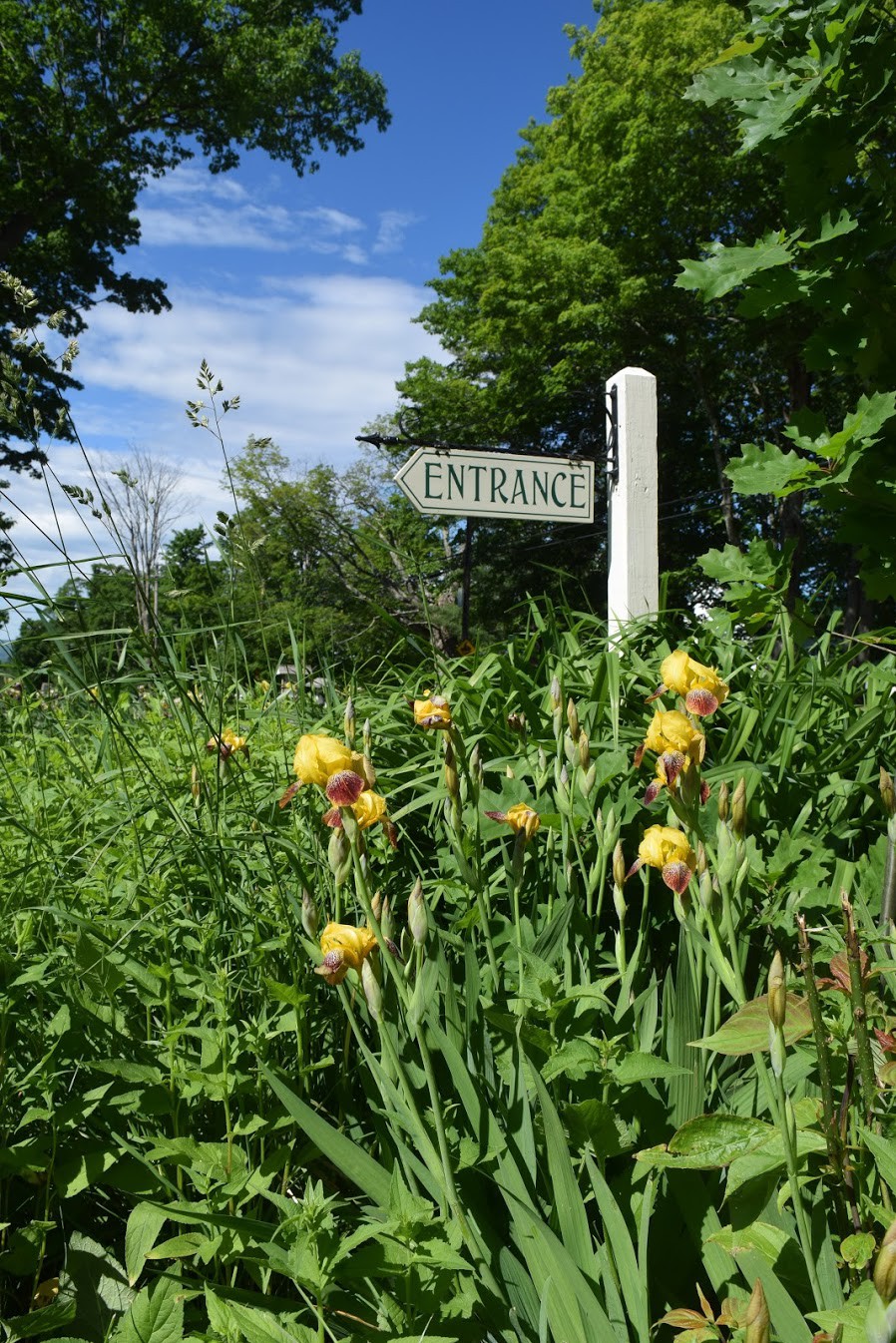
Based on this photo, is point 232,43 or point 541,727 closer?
point 541,727

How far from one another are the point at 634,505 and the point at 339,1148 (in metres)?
3.30

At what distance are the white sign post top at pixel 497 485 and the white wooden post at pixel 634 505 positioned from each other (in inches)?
6.6

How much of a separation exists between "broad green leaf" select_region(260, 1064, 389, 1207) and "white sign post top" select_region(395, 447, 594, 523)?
2.90 metres

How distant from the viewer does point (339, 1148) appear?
111 cm

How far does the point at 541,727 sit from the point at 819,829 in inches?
27.5

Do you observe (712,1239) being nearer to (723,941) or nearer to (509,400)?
(723,941)

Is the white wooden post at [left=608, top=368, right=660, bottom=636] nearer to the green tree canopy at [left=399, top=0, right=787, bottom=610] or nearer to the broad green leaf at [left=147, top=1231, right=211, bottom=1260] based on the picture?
the broad green leaf at [left=147, top=1231, right=211, bottom=1260]

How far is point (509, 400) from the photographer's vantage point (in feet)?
53.4

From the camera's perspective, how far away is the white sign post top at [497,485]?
148 inches

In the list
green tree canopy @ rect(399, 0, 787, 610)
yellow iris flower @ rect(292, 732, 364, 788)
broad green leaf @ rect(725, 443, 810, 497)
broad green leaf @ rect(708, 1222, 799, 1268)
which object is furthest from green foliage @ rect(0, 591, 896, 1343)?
green tree canopy @ rect(399, 0, 787, 610)

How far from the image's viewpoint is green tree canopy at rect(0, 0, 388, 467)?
13.4 meters

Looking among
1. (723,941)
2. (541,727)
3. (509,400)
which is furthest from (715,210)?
(723,941)

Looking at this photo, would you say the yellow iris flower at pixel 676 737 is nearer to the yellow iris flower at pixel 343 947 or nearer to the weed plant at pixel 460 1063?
the weed plant at pixel 460 1063

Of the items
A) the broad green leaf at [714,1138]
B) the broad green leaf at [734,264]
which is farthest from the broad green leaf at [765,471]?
the broad green leaf at [714,1138]
